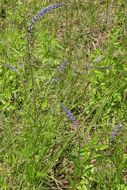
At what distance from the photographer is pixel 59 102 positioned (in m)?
2.07

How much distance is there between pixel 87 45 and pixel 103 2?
0.68 metres

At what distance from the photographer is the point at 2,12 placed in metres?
3.53

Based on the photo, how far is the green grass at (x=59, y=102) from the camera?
1967 mm

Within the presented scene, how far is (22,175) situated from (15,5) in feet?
6.33

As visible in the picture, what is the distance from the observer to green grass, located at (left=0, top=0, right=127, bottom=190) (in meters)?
1.97

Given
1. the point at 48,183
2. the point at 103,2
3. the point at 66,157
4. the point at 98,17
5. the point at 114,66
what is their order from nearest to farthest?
the point at 48,183 → the point at 66,157 → the point at 114,66 → the point at 98,17 → the point at 103,2

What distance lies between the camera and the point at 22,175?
200 cm

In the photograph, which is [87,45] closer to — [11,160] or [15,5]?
[15,5]

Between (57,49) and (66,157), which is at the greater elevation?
(57,49)

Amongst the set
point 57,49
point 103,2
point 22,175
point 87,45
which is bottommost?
point 22,175

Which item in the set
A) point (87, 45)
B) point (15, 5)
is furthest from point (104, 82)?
point (15, 5)

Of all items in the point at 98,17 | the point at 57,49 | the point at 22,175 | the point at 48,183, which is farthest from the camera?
the point at 98,17

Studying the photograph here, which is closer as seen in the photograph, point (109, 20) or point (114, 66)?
point (114, 66)

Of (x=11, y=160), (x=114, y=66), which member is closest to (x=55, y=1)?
(x=114, y=66)
